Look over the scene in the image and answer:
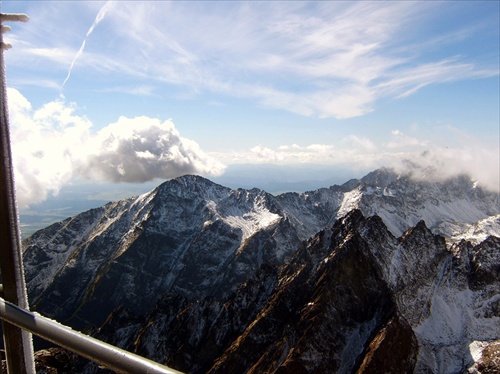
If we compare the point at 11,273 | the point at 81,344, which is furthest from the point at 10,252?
the point at 81,344

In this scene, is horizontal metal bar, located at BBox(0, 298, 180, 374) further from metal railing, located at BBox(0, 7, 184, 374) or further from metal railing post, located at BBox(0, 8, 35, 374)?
metal railing post, located at BBox(0, 8, 35, 374)

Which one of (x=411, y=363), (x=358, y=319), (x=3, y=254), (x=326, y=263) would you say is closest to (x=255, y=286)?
(x=326, y=263)

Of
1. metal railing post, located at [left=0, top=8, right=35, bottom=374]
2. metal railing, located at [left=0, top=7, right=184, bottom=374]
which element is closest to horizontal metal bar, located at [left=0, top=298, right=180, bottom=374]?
metal railing, located at [left=0, top=7, right=184, bottom=374]

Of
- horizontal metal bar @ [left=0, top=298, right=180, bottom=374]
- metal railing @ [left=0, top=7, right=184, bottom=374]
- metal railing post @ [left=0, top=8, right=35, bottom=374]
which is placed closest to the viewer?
horizontal metal bar @ [left=0, top=298, right=180, bottom=374]

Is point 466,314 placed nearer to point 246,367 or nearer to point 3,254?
point 246,367

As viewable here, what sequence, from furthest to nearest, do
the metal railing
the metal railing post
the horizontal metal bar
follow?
the metal railing post, the metal railing, the horizontal metal bar

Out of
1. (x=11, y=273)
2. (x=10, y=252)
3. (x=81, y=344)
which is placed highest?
(x=10, y=252)

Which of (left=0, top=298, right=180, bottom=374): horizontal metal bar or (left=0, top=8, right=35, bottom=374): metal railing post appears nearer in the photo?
(left=0, top=298, right=180, bottom=374): horizontal metal bar

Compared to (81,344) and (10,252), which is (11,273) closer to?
(10,252)
